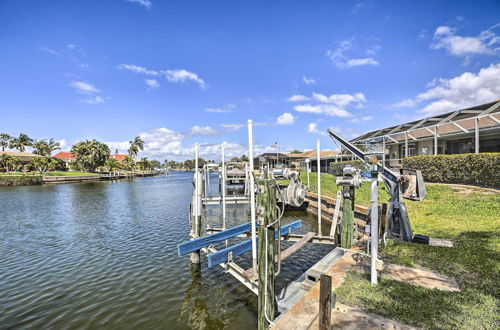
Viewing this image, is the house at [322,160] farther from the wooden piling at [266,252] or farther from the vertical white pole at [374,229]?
the wooden piling at [266,252]

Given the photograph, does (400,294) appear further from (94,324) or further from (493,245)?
(94,324)

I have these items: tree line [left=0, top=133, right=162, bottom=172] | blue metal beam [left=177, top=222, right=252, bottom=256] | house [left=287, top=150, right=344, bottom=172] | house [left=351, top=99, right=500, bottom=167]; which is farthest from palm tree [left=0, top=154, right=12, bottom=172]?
house [left=351, top=99, right=500, bottom=167]

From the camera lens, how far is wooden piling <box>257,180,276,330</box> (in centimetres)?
417

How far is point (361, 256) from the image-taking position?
624 cm

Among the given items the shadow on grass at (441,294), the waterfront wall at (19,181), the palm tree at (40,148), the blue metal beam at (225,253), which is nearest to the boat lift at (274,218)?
the blue metal beam at (225,253)

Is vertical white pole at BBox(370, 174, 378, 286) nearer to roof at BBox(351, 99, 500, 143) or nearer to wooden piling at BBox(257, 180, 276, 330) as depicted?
wooden piling at BBox(257, 180, 276, 330)

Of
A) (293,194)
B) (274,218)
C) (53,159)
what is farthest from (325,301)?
(53,159)

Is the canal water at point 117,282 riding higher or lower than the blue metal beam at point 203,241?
lower

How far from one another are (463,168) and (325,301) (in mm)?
16879

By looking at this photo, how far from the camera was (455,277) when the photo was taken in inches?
195

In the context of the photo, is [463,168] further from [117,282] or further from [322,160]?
[322,160]

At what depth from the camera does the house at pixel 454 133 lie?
1742cm

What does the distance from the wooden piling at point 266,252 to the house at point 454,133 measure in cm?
1487

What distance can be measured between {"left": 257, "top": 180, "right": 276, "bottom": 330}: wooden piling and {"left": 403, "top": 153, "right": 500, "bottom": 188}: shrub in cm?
1521
